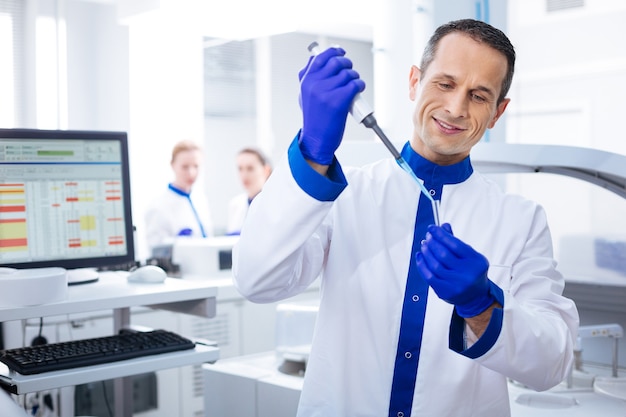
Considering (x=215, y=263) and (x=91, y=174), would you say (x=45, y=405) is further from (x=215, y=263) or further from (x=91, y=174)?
(x=91, y=174)

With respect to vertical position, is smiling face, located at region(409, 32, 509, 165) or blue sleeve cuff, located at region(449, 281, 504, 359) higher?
smiling face, located at region(409, 32, 509, 165)

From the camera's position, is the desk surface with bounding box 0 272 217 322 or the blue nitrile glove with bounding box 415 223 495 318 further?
the desk surface with bounding box 0 272 217 322

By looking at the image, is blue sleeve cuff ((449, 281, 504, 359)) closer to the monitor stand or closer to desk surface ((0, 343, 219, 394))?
desk surface ((0, 343, 219, 394))

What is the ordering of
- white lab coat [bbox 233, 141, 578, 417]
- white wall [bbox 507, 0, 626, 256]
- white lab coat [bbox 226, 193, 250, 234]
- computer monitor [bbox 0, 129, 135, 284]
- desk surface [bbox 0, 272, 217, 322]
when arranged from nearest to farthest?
white lab coat [bbox 233, 141, 578, 417] < desk surface [bbox 0, 272, 217, 322] < computer monitor [bbox 0, 129, 135, 284] < white lab coat [bbox 226, 193, 250, 234] < white wall [bbox 507, 0, 626, 256]

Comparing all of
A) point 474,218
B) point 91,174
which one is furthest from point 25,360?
point 474,218

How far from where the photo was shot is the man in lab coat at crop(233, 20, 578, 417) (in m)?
1.11

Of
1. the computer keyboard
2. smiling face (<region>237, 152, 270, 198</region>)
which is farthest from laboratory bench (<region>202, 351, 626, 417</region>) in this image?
smiling face (<region>237, 152, 270, 198</region>)

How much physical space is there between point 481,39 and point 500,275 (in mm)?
422

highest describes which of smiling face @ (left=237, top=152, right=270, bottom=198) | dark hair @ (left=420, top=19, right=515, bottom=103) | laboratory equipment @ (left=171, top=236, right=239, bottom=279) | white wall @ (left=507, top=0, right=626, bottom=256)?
white wall @ (left=507, top=0, right=626, bottom=256)

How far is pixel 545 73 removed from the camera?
22.1 ft

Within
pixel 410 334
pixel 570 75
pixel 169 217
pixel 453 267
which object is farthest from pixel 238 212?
Result: pixel 453 267

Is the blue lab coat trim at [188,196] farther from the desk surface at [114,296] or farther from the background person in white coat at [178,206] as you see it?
the desk surface at [114,296]

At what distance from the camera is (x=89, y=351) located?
1.58 metres

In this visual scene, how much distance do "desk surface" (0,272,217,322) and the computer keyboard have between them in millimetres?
95
